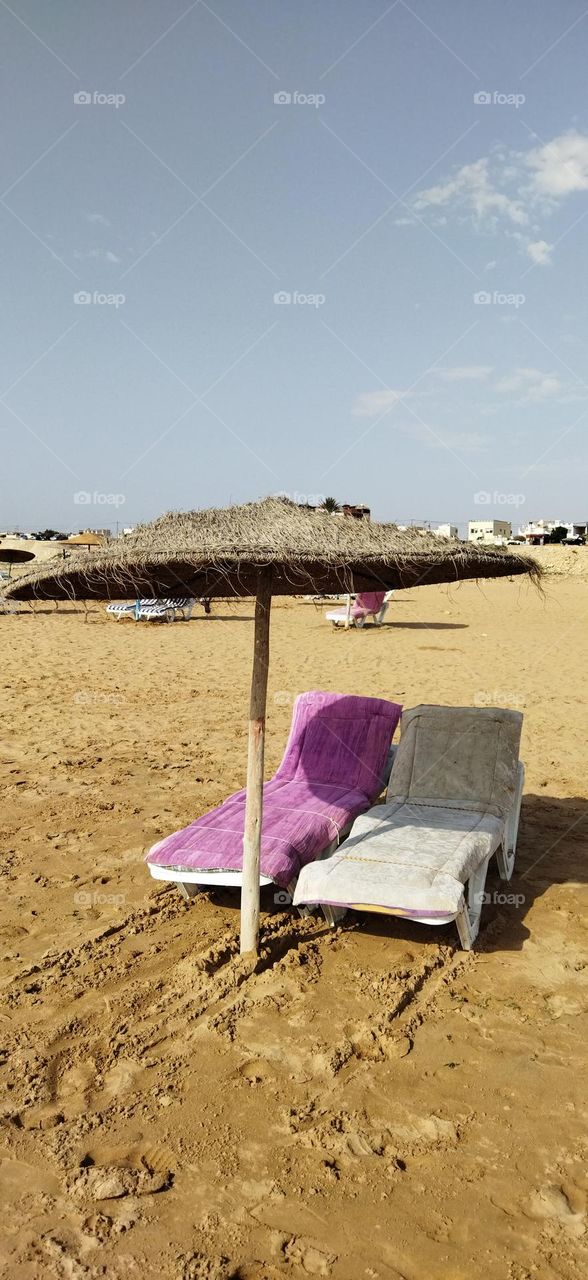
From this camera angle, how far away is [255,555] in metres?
3.71

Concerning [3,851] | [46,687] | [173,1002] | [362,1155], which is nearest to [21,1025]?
[173,1002]

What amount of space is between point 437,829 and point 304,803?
3.44 ft

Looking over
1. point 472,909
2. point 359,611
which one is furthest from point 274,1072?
point 359,611

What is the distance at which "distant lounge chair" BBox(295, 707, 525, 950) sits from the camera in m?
4.24

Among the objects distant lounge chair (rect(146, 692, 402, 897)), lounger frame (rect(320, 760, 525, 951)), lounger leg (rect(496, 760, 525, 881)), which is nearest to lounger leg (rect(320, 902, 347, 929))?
lounger frame (rect(320, 760, 525, 951))

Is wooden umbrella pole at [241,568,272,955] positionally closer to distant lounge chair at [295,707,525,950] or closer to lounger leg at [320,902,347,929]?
distant lounge chair at [295,707,525,950]

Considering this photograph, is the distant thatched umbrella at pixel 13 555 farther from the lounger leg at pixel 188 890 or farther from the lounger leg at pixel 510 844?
the lounger leg at pixel 510 844

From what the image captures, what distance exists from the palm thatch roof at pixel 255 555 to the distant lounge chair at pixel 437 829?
1.59 meters

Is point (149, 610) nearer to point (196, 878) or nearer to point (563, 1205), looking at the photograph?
point (196, 878)

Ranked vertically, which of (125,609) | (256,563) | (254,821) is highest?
(256,563)

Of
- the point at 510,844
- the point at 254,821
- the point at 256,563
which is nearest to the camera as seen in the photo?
the point at 256,563

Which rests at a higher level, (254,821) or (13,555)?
(13,555)

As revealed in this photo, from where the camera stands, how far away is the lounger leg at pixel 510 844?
5371 mm

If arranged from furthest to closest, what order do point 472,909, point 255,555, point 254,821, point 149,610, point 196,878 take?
point 149,610 < point 196,878 < point 472,909 < point 254,821 < point 255,555
